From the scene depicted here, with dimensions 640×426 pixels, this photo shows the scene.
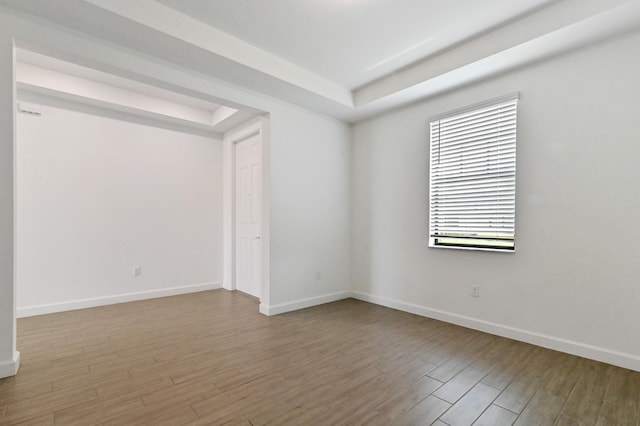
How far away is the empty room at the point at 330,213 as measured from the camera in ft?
7.04

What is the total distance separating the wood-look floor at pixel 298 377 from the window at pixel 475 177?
1.07 meters

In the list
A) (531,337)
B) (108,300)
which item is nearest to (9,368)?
(108,300)

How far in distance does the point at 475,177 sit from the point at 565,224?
0.93 meters

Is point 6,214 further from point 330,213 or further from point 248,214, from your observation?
point 330,213

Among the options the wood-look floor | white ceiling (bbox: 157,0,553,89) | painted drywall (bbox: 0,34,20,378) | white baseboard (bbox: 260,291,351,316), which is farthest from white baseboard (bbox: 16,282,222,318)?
white ceiling (bbox: 157,0,553,89)

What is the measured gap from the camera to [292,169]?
13.1 ft

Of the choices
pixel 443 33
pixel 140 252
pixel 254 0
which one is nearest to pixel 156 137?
pixel 140 252

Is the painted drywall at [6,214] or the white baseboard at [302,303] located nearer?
the painted drywall at [6,214]

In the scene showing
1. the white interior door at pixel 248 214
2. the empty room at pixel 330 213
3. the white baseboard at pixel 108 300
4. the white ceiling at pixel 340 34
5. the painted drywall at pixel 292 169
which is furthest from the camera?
the white interior door at pixel 248 214

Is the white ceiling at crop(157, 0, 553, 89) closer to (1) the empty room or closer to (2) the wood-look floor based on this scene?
(1) the empty room

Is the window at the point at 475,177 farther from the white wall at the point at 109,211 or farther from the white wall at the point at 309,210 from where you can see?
the white wall at the point at 109,211

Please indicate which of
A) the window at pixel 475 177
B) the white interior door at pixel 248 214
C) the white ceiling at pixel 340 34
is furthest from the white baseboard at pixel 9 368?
the window at pixel 475 177

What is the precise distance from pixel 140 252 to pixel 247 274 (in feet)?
5.28

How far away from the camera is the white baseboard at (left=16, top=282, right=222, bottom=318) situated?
11.9 ft
